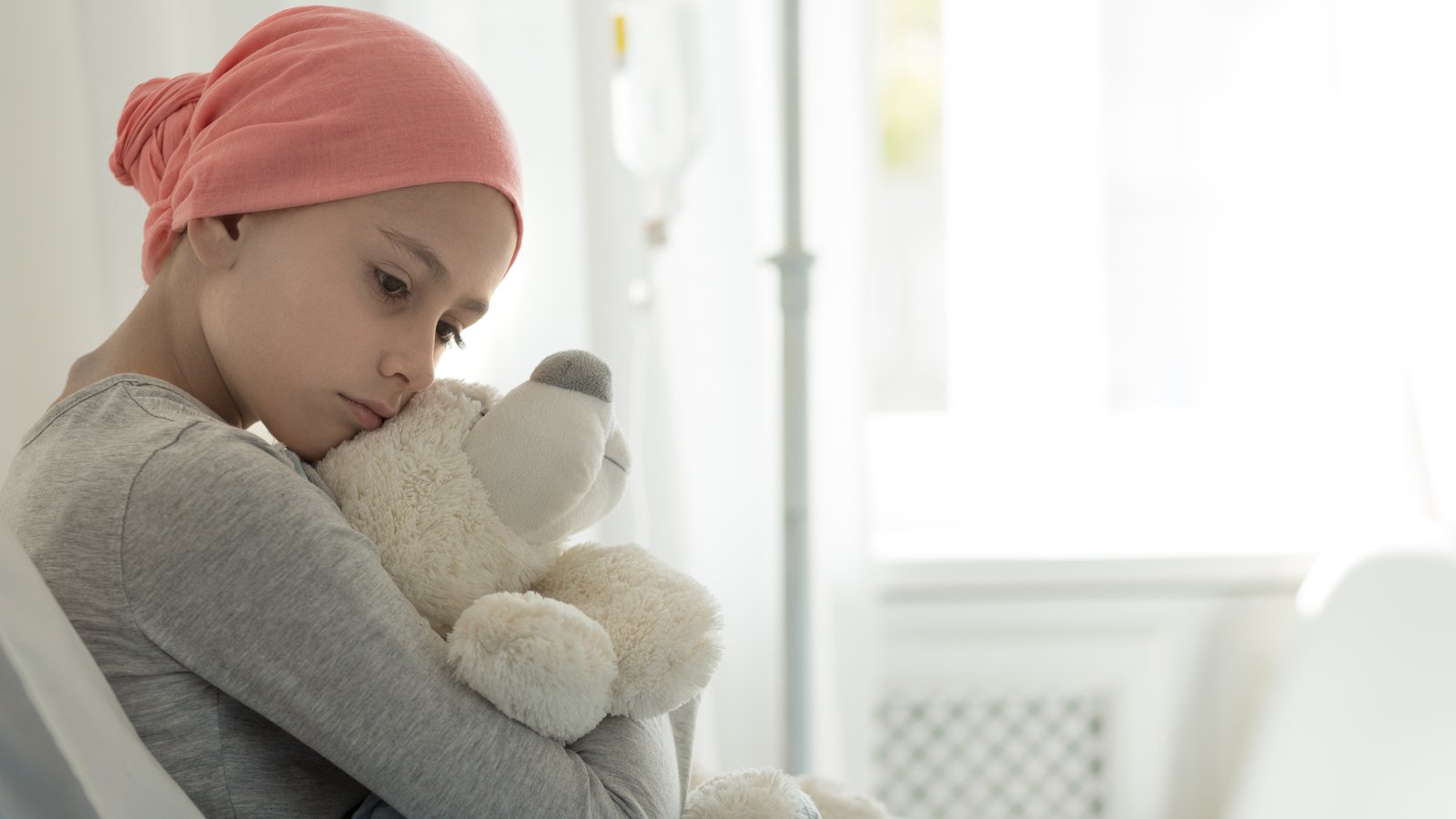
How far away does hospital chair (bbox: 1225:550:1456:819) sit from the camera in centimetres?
132

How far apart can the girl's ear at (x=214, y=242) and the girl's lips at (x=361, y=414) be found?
0.37 ft

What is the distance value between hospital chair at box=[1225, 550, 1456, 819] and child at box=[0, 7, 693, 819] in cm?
102

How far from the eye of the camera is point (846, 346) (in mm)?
1503

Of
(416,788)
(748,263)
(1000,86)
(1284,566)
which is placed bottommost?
(1284,566)

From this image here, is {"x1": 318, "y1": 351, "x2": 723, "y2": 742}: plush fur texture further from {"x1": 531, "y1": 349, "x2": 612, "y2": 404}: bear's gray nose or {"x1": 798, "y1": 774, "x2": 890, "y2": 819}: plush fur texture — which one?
{"x1": 798, "y1": 774, "x2": 890, "y2": 819}: plush fur texture

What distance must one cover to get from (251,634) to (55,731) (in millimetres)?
93

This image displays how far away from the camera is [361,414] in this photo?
683 millimetres

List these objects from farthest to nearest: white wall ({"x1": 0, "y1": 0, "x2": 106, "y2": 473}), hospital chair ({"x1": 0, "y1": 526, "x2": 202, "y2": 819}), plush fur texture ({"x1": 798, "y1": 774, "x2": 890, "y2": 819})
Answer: white wall ({"x1": 0, "y1": 0, "x2": 106, "y2": 473})
plush fur texture ({"x1": 798, "y1": 774, "x2": 890, "y2": 819})
hospital chair ({"x1": 0, "y1": 526, "x2": 202, "y2": 819})

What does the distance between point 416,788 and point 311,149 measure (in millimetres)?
373

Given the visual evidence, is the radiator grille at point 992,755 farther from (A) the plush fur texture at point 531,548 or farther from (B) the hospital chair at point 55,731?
(B) the hospital chair at point 55,731

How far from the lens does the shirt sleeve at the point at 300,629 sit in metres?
0.55

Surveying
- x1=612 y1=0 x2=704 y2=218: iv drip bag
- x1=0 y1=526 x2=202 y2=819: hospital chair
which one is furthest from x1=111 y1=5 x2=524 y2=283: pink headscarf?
x1=612 y1=0 x2=704 y2=218: iv drip bag

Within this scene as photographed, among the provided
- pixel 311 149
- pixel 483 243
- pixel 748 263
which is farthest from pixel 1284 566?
pixel 311 149

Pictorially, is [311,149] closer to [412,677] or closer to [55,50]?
[412,677]
